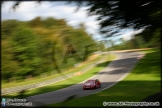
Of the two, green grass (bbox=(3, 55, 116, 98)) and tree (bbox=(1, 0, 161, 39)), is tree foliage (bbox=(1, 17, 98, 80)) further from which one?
tree (bbox=(1, 0, 161, 39))

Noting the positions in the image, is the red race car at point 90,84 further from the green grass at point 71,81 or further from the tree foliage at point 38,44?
the tree foliage at point 38,44

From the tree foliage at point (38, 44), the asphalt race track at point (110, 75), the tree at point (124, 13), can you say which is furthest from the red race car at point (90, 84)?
the tree at point (124, 13)

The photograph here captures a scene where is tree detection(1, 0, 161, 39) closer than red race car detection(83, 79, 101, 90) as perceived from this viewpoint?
Yes

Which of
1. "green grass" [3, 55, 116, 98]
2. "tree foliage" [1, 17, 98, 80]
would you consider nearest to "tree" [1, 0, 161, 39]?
"tree foliage" [1, 17, 98, 80]

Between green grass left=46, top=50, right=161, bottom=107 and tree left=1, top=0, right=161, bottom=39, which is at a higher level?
tree left=1, top=0, right=161, bottom=39

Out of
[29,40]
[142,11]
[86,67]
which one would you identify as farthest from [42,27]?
[142,11]

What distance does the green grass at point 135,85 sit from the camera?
2.37m

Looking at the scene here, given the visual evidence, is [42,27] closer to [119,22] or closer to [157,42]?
[119,22]

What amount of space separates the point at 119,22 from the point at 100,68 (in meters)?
0.67

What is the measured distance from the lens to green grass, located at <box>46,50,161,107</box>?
2.37 m

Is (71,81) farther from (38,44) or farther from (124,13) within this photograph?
(124,13)

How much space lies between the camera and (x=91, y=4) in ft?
6.74

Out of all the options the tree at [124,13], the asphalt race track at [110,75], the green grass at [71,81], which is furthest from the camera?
the green grass at [71,81]

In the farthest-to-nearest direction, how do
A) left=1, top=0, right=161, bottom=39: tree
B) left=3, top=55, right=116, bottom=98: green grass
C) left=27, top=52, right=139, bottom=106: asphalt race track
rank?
left=3, top=55, right=116, bottom=98: green grass, left=27, top=52, right=139, bottom=106: asphalt race track, left=1, top=0, right=161, bottom=39: tree
